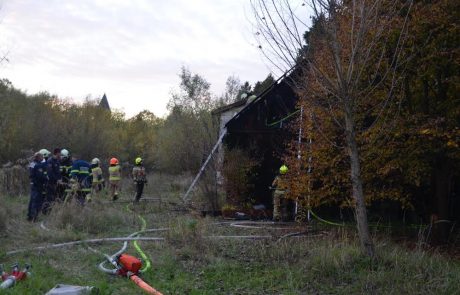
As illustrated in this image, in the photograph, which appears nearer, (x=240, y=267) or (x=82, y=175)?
(x=240, y=267)

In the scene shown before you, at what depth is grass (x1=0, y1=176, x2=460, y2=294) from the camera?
6426 millimetres

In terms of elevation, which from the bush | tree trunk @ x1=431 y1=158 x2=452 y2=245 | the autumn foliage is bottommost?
the bush

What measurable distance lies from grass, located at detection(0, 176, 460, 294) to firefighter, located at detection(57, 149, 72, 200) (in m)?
4.20

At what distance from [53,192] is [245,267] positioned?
8.19 metres

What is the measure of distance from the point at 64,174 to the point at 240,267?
8926 millimetres

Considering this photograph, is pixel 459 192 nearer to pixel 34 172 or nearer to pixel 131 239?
pixel 131 239

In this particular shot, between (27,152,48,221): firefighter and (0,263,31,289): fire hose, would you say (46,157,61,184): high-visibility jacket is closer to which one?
Answer: (27,152,48,221): firefighter

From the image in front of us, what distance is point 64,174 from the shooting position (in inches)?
585

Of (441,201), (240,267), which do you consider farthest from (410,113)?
(240,267)

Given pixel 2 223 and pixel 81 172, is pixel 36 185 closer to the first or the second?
pixel 81 172

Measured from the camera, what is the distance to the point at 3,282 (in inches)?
245

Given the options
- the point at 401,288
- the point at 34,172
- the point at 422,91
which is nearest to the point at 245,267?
the point at 401,288

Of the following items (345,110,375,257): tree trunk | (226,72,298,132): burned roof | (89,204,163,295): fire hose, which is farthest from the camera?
(226,72,298,132): burned roof

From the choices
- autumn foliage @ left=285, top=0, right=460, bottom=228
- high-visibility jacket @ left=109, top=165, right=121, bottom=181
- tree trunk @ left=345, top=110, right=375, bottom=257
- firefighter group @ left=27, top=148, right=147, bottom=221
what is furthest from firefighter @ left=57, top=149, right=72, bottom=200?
tree trunk @ left=345, top=110, right=375, bottom=257
